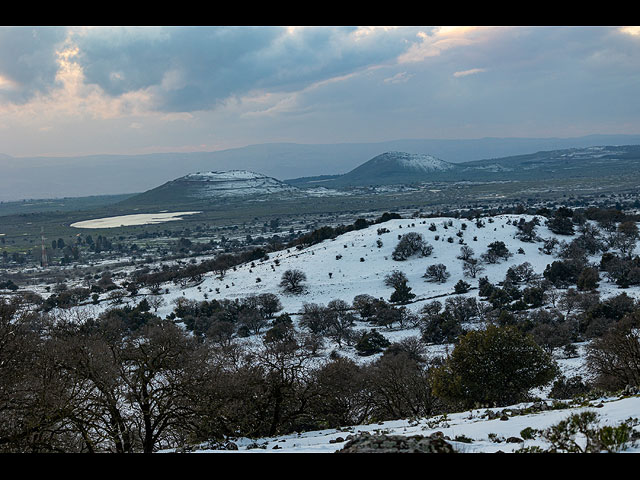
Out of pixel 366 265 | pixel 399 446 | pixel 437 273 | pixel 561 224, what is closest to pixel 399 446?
pixel 399 446

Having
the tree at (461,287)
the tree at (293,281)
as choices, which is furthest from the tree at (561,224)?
the tree at (293,281)

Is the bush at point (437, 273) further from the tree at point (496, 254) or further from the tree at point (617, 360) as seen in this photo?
the tree at point (617, 360)

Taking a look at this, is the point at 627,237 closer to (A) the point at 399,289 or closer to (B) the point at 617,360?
(A) the point at 399,289

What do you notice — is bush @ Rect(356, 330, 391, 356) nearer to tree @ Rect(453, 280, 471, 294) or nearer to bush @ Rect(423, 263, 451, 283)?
tree @ Rect(453, 280, 471, 294)

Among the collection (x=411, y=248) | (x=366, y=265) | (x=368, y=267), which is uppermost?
(x=411, y=248)
